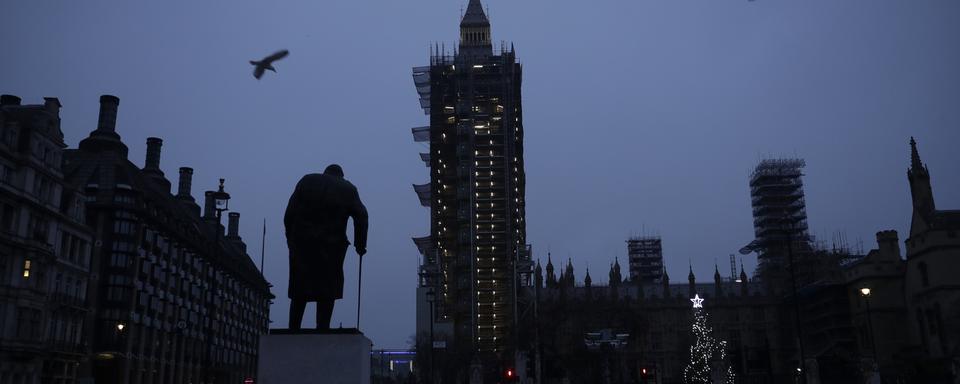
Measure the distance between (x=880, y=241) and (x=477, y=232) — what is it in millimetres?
49213

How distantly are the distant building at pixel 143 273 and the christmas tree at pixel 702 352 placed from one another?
2205 inches

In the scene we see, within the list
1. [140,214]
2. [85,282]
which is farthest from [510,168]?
[85,282]

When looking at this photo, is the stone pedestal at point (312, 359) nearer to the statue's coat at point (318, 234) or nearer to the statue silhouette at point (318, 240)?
the statue silhouette at point (318, 240)

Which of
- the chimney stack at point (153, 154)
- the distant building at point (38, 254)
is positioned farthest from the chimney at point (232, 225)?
the distant building at point (38, 254)

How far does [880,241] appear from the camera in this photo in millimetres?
90062

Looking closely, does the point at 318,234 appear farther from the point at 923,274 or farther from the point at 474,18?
the point at 474,18

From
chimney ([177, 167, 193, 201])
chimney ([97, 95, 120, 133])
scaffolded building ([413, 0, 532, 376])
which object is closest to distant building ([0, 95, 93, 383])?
chimney ([97, 95, 120, 133])

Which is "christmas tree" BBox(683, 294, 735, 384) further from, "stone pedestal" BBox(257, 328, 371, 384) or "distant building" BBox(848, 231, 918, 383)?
"stone pedestal" BBox(257, 328, 371, 384)

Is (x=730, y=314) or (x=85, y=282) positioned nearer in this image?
(x=85, y=282)

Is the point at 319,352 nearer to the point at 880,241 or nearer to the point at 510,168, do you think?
the point at 880,241

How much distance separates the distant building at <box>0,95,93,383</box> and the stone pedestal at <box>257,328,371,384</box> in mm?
40701

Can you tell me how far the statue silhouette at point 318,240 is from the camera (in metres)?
14.8

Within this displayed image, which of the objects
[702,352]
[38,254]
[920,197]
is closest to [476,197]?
[702,352]

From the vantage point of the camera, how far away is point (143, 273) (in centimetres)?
7006
